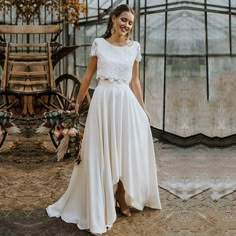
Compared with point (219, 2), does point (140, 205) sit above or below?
below

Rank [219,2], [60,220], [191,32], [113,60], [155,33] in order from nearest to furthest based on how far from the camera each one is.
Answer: [113,60] → [60,220] → [191,32] → [219,2] → [155,33]

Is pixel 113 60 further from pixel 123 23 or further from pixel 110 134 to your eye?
pixel 110 134

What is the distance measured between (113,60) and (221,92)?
2.45 meters

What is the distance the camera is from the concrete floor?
2523 millimetres

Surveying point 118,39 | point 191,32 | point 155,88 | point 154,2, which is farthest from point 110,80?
point 154,2

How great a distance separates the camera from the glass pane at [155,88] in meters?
4.82

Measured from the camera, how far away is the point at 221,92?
15.1 feet

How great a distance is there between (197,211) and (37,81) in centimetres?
225

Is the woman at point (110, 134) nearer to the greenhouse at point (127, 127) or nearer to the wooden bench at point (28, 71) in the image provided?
the greenhouse at point (127, 127)

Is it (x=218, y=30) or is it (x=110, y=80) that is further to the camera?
(x=218, y=30)

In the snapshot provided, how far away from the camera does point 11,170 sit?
12.3 feet

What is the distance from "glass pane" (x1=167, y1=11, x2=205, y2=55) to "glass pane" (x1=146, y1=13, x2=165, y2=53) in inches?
3.9

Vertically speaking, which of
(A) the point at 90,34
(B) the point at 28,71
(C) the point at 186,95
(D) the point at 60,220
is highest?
(A) the point at 90,34

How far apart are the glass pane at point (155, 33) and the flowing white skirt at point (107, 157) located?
2259 mm
